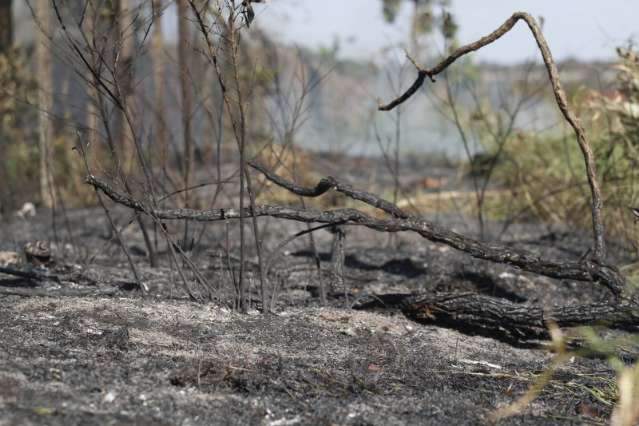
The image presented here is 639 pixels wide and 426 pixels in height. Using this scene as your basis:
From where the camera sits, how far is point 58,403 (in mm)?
1831

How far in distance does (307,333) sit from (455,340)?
524mm

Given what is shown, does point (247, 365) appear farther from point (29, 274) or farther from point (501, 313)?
point (29, 274)

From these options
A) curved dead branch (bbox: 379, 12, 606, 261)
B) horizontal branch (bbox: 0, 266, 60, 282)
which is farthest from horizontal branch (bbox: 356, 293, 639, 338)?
horizontal branch (bbox: 0, 266, 60, 282)

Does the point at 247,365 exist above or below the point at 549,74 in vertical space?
below

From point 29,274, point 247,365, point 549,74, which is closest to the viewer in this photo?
point 247,365

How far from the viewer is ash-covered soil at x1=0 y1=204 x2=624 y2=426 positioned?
192 cm

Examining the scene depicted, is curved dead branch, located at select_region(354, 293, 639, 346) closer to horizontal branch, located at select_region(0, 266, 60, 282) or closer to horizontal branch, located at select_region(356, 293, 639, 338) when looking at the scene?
horizontal branch, located at select_region(356, 293, 639, 338)

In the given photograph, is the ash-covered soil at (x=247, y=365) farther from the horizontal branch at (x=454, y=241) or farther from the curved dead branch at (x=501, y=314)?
the horizontal branch at (x=454, y=241)

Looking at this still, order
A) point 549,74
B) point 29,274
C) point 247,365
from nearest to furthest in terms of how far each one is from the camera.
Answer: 1. point 247,365
2. point 549,74
3. point 29,274

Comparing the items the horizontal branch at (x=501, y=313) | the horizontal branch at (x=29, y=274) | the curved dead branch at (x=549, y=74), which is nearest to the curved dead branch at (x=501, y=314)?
the horizontal branch at (x=501, y=313)

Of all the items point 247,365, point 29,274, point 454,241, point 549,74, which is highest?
point 549,74

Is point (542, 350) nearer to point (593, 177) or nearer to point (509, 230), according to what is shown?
point (593, 177)

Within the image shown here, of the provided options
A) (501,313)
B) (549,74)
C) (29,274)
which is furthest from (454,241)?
(29,274)

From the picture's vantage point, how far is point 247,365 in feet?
7.28
